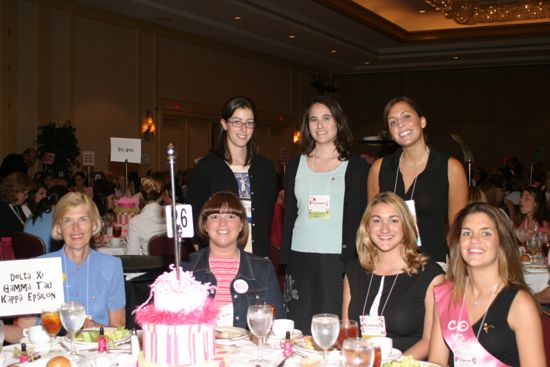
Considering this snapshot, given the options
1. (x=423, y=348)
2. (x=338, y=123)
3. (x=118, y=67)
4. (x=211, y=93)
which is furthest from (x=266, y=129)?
(x=423, y=348)

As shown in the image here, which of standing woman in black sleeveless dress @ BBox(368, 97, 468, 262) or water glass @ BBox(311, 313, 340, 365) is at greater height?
standing woman in black sleeveless dress @ BBox(368, 97, 468, 262)

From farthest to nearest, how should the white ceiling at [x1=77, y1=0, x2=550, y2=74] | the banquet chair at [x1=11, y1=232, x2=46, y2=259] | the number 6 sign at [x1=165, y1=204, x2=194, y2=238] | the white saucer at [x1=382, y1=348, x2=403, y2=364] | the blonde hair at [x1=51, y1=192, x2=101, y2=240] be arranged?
the white ceiling at [x1=77, y1=0, x2=550, y2=74] < the banquet chair at [x1=11, y1=232, x2=46, y2=259] < the blonde hair at [x1=51, y1=192, x2=101, y2=240] < the white saucer at [x1=382, y1=348, x2=403, y2=364] < the number 6 sign at [x1=165, y1=204, x2=194, y2=238]

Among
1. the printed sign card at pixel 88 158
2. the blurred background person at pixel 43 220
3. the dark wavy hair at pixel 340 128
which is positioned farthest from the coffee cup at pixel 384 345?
the printed sign card at pixel 88 158

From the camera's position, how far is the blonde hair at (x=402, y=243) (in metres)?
2.81

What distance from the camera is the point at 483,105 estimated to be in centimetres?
1780

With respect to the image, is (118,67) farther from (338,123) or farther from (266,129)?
(338,123)

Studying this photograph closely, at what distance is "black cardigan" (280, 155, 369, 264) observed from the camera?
3.37 m

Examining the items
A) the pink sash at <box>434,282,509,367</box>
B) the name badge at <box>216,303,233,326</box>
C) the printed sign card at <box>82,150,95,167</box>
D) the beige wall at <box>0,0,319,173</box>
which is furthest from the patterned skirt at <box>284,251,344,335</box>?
the printed sign card at <box>82,150,95,167</box>

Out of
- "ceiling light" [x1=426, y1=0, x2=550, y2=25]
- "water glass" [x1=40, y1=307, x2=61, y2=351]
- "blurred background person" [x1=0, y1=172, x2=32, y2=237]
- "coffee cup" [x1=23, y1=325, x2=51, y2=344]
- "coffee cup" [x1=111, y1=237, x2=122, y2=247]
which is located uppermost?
"ceiling light" [x1=426, y1=0, x2=550, y2=25]

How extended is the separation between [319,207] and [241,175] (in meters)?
0.53

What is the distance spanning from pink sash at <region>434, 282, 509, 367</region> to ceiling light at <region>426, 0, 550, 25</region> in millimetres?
9863

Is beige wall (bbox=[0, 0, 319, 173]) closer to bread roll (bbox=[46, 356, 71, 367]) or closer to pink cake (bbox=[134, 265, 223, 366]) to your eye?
bread roll (bbox=[46, 356, 71, 367])

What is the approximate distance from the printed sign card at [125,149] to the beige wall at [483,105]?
1294cm

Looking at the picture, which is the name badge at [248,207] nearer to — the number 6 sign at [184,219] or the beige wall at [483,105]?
the number 6 sign at [184,219]
